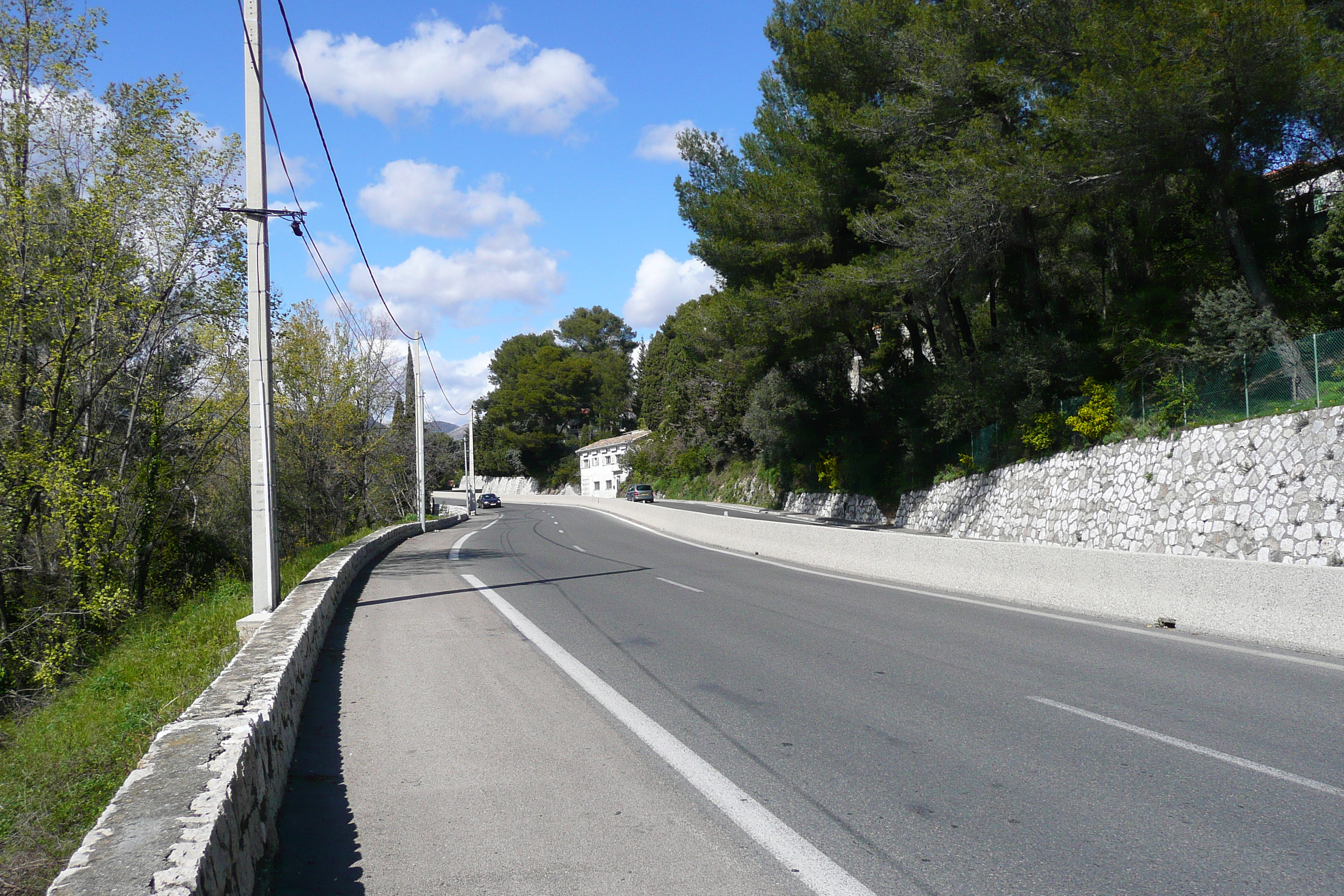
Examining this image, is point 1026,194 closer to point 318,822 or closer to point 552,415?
point 318,822

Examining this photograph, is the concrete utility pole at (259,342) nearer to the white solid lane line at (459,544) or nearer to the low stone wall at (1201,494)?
the white solid lane line at (459,544)

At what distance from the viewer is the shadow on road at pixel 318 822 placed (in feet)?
12.8

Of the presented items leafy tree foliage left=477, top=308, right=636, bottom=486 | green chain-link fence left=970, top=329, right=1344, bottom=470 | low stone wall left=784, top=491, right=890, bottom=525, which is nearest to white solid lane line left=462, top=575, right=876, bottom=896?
green chain-link fence left=970, top=329, right=1344, bottom=470

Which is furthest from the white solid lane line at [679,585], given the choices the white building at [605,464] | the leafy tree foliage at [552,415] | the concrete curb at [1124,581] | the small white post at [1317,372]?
the leafy tree foliage at [552,415]

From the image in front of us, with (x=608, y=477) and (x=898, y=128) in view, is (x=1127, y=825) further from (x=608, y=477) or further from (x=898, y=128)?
(x=608, y=477)

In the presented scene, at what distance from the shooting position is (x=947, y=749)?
5.45 metres

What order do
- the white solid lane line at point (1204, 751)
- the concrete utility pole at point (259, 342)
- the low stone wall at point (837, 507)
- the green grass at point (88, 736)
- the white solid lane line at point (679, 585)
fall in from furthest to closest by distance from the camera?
the low stone wall at point (837, 507) < the white solid lane line at point (679, 585) < the concrete utility pole at point (259, 342) < the white solid lane line at point (1204, 751) < the green grass at point (88, 736)

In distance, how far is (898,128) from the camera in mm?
23188

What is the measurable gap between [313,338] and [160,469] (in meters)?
15.6

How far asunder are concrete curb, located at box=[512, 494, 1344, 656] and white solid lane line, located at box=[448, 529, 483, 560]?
9.88 meters

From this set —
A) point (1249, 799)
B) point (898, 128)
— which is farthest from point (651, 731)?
point (898, 128)

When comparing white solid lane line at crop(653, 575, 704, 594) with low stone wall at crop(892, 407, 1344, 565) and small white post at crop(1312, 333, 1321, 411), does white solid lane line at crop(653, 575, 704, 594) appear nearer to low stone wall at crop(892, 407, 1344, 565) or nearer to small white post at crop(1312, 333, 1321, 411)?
low stone wall at crop(892, 407, 1344, 565)

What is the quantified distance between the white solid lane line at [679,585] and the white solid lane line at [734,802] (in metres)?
6.03

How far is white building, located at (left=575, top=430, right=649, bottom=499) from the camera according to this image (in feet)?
276
